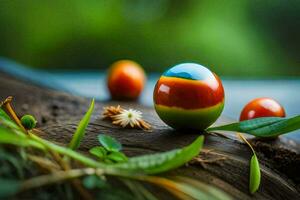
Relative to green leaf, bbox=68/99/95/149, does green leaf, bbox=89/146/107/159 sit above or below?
below

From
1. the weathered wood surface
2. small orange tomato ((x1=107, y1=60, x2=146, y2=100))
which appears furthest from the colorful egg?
small orange tomato ((x1=107, y1=60, x2=146, y2=100))

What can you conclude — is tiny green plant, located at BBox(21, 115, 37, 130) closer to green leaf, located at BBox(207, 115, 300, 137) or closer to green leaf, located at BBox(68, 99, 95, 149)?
green leaf, located at BBox(68, 99, 95, 149)

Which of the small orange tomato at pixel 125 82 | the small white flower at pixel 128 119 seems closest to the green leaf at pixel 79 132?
the small white flower at pixel 128 119

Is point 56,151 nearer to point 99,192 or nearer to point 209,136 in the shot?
point 99,192

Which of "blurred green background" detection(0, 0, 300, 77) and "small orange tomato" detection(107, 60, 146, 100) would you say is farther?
"blurred green background" detection(0, 0, 300, 77)

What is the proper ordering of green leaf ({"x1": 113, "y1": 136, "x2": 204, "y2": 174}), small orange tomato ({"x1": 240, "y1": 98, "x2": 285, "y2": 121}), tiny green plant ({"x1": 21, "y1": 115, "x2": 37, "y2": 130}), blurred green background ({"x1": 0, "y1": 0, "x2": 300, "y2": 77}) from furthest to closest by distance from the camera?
1. blurred green background ({"x1": 0, "y1": 0, "x2": 300, "y2": 77})
2. small orange tomato ({"x1": 240, "y1": 98, "x2": 285, "y2": 121})
3. tiny green plant ({"x1": 21, "y1": 115, "x2": 37, "y2": 130})
4. green leaf ({"x1": 113, "y1": 136, "x2": 204, "y2": 174})

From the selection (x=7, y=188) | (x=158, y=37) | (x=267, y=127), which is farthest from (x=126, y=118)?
(x=158, y=37)

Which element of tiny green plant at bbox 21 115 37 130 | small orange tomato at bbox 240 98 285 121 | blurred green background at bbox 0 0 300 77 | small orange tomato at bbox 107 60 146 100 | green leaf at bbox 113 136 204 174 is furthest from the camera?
blurred green background at bbox 0 0 300 77
